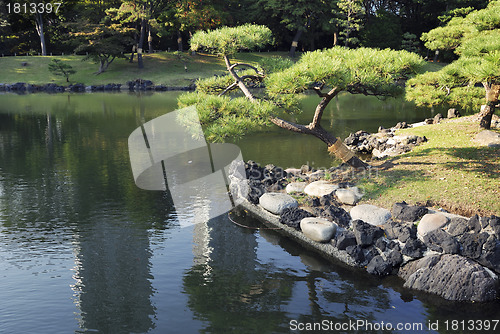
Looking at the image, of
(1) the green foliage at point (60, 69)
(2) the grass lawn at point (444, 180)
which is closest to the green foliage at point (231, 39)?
(2) the grass lawn at point (444, 180)

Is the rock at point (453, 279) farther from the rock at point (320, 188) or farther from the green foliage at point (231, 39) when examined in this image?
the green foliage at point (231, 39)

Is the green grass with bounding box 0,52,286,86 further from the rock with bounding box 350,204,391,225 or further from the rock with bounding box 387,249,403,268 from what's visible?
the rock with bounding box 387,249,403,268

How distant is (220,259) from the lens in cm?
1110

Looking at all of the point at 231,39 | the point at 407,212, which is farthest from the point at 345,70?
the point at 407,212

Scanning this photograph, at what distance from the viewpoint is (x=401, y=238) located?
1048 centimetres

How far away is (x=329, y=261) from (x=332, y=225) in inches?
35.1

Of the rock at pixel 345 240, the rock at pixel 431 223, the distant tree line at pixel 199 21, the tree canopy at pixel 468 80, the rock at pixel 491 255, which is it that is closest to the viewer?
the rock at pixel 491 255

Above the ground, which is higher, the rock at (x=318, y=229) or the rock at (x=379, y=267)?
the rock at (x=318, y=229)

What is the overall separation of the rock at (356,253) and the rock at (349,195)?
2379mm

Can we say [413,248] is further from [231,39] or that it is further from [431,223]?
[231,39]

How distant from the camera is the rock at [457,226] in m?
10.1

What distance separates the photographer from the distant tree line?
5484 centimetres

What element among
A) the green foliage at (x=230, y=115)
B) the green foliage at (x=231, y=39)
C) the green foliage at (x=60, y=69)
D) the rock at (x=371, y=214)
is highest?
the green foliage at (x=231, y=39)

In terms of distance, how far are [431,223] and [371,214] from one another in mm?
1538
